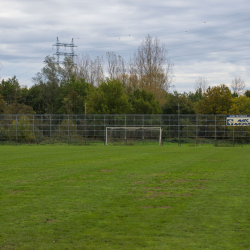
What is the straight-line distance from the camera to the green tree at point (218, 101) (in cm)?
4869

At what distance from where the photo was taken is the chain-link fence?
122 feet

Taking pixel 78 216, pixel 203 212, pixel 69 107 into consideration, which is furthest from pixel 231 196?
pixel 69 107

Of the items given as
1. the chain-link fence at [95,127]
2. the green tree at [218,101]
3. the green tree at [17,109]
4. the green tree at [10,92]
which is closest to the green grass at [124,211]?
the chain-link fence at [95,127]

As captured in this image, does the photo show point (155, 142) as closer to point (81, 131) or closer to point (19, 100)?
point (81, 131)

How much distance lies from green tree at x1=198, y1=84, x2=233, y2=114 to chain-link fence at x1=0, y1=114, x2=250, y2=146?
12.2m

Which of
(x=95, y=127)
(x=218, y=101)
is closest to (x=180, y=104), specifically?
(x=218, y=101)

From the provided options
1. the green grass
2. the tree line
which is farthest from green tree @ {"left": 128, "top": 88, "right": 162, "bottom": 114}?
the green grass

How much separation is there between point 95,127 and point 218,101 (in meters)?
20.0

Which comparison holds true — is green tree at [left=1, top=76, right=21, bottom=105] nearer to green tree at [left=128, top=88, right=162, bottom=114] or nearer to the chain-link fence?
green tree at [left=128, top=88, right=162, bottom=114]

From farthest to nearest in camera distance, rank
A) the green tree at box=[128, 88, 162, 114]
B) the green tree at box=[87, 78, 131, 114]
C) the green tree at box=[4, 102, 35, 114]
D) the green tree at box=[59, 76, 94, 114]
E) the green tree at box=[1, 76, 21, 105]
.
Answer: the green tree at box=[1, 76, 21, 105] → the green tree at box=[59, 76, 94, 114] → the green tree at box=[4, 102, 35, 114] → the green tree at box=[128, 88, 162, 114] → the green tree at box=[87, 78, 131, 114]

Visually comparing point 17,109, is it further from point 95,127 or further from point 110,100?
point 95,127

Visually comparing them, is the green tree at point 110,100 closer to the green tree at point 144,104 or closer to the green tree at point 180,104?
the green tree at point 144,104

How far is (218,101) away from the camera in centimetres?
4878

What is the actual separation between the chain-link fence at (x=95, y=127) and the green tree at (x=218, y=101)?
12152 millimetres
